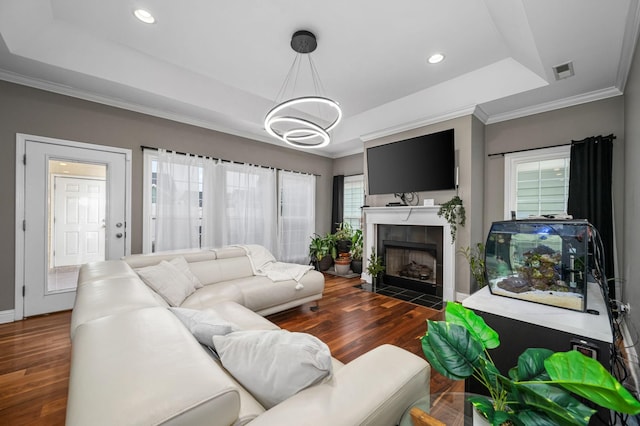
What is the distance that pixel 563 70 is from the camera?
8.68 ft

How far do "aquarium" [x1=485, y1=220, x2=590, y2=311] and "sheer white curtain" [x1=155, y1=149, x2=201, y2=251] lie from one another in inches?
151

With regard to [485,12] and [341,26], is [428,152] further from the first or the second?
[341,26]

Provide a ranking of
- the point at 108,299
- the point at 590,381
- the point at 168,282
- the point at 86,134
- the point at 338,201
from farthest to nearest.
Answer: the point at 338,201 < the point at 86,134 < the point at 168,282 < the point at 108,299 < the point at 590,381

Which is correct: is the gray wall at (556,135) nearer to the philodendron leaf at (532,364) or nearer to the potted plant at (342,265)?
the potted plant at (342,265)

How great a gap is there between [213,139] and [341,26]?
272 centimetres

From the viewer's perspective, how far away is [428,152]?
3.85 meters

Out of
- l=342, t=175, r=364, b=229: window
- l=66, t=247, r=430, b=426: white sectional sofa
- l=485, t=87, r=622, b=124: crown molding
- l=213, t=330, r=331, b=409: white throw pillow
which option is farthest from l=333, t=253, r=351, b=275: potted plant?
l=213, t=330, r=331, b=409: white throw pillow

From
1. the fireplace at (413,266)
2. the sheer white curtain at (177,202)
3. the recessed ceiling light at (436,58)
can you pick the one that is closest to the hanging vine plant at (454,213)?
the fireplace at (413,266)

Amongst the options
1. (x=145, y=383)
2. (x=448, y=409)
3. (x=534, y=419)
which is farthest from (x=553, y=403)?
(x=145, y=383)

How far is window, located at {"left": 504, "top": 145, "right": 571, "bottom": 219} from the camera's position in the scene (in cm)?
328

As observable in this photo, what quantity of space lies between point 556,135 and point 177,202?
524 cm

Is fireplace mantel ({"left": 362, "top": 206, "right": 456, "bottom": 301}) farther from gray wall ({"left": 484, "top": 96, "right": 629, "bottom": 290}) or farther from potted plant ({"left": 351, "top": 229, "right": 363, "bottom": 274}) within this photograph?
gray wall ({"left": 484, "top": 96, "right": 629, "bottom": 290})

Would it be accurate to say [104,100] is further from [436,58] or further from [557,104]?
[557,104]

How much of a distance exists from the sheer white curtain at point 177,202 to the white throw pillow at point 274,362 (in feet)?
10.7
